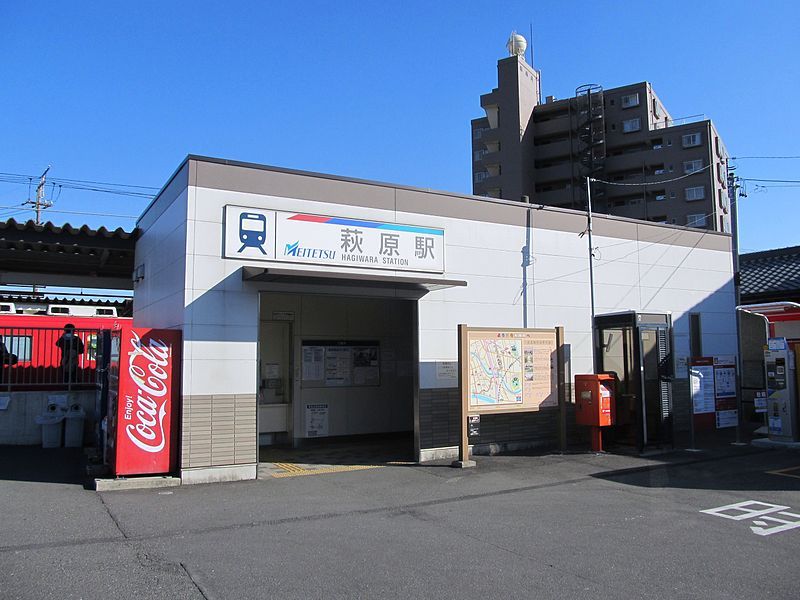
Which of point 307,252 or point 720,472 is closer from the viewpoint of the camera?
point 720,472

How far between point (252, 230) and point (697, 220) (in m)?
54.6

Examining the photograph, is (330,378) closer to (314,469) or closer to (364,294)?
(314,469)

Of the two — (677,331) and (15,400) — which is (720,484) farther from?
(15,400)

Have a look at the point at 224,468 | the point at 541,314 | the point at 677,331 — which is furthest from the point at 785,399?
the point at 224,468

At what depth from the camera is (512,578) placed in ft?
16.3

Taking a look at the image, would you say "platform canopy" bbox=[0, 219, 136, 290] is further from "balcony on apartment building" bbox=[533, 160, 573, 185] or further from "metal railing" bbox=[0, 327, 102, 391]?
"balcony on apartment building" bbox=[533, 160, 573, 185]

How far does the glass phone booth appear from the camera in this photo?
11258 millimetres

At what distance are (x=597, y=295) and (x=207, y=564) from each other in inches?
388

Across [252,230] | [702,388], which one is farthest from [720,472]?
[252,230]

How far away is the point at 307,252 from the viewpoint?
32.1 feet

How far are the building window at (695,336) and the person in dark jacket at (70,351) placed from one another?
13792mm

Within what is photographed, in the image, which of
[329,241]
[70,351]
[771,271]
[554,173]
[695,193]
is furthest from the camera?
[554,173]

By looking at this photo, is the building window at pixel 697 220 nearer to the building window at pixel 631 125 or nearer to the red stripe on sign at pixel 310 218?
the building window at pixel 631 125

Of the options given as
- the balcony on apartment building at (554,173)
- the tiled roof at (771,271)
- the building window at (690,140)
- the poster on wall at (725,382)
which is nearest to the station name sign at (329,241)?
the poster on wall at (725,382)
